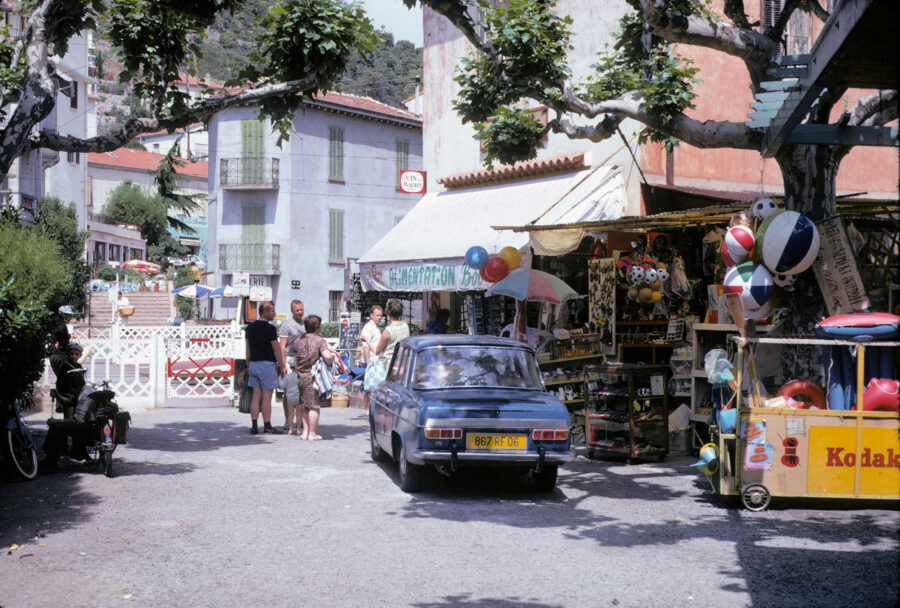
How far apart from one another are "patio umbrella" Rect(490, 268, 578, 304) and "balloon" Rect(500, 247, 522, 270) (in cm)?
149

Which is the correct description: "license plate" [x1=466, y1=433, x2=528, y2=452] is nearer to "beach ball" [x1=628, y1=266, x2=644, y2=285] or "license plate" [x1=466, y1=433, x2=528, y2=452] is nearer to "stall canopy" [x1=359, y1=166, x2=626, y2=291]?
"beach ball" [x1=628, y1=266, x2=644, y2=285]

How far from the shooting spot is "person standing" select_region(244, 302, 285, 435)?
47.4ft

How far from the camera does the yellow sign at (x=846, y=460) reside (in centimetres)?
906

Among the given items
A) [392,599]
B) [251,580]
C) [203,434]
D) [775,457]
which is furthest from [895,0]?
[203,434]

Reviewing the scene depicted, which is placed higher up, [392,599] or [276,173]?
[276,173]

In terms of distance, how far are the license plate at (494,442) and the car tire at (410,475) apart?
769 millimetres

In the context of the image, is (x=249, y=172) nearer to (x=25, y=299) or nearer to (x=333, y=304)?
(x=333, y=304)

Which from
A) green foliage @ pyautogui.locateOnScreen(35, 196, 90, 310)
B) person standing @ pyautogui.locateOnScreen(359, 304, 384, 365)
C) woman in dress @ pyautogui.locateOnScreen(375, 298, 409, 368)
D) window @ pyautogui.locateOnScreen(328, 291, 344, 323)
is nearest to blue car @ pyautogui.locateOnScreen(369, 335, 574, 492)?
woman in dress @ pyautogui.locateOnScreen(375, 298, 409, 368)

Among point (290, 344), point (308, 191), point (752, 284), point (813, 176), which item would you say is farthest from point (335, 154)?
point (752, 284)

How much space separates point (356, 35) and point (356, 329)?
31.3 ft

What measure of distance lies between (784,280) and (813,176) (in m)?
1.27

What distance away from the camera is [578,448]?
14.0 m

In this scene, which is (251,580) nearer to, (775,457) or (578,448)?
(775,457)

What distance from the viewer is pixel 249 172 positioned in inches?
1768
